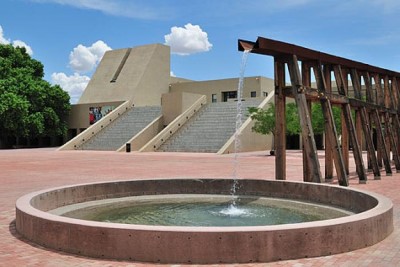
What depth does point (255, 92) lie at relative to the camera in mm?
51219

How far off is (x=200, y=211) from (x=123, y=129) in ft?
115

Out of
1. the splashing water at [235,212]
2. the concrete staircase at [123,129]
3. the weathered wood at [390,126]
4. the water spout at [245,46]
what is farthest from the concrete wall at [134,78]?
the splashing water at [235,212]

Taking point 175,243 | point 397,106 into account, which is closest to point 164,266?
point 175,243

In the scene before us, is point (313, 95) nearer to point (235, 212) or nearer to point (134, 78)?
point (235, 212)

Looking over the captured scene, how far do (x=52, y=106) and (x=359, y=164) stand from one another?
40996 mm

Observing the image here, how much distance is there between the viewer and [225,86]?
2126 inches

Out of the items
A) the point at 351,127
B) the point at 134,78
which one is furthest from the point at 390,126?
the point at 134,78

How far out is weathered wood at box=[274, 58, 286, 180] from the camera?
38.9 feet

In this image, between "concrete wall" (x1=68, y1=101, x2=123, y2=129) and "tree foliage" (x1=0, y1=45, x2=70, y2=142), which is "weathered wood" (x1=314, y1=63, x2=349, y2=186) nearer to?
"tree foliage" (x1=0, y1=45, x2=70, y2=142)

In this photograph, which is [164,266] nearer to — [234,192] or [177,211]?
[177,211]

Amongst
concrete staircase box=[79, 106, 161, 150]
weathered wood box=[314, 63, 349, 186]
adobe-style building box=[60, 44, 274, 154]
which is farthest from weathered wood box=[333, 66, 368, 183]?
concrete staircase box=[79, 106, 161, 150]

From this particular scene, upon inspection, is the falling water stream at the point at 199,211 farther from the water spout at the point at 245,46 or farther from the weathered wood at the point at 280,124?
the weathered wood at the point at 280,124

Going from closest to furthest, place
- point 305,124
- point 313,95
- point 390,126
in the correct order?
point 305,124 → point 313,95 → point 390,126

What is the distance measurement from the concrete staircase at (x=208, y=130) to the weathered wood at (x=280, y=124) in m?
21.4
